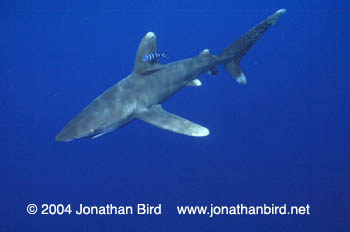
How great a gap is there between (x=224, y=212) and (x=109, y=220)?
392cm

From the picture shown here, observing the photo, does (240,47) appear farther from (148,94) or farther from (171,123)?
(171,123)

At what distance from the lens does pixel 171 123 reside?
5.23 meters

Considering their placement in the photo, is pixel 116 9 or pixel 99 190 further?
pixel 116 9

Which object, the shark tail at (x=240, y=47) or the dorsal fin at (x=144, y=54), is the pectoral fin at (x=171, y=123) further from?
the shark tail at (x=240, y=47)

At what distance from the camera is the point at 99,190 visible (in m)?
9.29

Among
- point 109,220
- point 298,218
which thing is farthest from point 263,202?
point 109,220

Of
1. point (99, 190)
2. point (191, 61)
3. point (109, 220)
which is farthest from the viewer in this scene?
point (99, 190)

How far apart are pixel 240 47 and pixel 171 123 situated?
3180mm

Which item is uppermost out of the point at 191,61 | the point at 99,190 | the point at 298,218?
the point at 191,61

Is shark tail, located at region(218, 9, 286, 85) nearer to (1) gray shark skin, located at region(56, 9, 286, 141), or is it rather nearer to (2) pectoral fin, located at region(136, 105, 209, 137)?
(1) gray shark skin, located at region(56, 9, 286, 141)

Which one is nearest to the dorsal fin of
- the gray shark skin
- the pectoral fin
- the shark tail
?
the gray shark skin

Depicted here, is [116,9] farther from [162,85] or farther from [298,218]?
[298,218]

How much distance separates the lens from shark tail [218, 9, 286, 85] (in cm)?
651

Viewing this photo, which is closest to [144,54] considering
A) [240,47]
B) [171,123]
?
[171,123]
